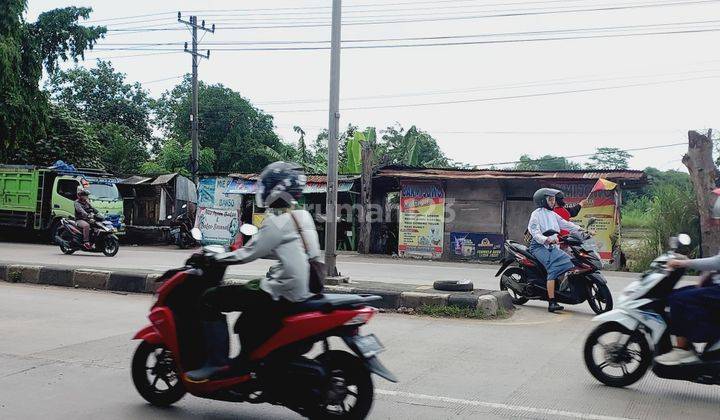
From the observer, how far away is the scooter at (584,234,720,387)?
4832mm

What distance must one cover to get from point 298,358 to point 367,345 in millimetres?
440

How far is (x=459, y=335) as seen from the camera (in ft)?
23.4

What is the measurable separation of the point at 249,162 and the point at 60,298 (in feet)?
78.4

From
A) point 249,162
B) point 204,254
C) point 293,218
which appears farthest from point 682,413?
point 249,162

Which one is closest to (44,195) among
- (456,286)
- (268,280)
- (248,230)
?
(456,286)

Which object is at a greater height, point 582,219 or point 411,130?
point 411,130

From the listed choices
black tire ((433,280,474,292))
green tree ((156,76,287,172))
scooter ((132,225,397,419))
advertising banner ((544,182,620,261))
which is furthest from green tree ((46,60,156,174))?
scooter ((132,225,397,419))

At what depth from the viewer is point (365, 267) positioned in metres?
15.9

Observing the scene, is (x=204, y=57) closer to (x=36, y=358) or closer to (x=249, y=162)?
(x=249, y=162)

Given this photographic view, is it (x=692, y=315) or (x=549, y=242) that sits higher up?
(x=549, y=242)

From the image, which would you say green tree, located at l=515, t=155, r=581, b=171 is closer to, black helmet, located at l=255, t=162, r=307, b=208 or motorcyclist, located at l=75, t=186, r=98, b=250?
motorcyclist, located at l=75, t=186, r=98, b=250

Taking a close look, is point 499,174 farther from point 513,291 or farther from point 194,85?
point 194,85

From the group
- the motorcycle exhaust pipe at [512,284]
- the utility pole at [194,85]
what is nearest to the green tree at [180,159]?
the utility pole at [194,85]

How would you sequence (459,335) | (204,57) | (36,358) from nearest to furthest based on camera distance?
(36,358) → (459,335) → (204,57)
